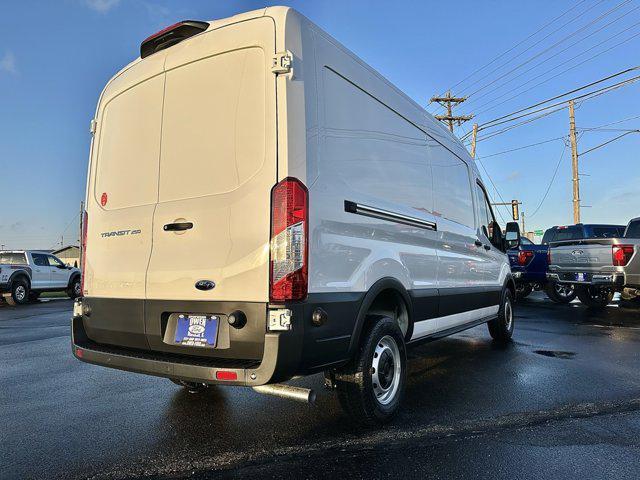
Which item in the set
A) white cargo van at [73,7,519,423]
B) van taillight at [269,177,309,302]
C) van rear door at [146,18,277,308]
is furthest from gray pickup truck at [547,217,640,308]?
van rear door at [146,18,277,308]

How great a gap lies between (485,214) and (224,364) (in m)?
4.71

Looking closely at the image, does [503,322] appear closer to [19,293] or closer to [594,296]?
[594,296]

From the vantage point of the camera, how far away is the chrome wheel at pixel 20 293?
16.5m

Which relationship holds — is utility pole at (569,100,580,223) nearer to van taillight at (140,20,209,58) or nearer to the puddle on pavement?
the puddle on pavement

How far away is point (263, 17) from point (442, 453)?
295cm

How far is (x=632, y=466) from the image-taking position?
2861mm

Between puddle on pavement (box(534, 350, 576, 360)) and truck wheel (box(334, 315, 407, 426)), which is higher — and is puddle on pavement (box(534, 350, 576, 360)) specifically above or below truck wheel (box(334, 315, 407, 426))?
below

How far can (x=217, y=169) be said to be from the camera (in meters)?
3.10

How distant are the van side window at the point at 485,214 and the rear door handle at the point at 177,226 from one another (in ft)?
13.7

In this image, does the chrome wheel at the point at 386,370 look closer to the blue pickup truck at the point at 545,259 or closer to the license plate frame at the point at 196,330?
the license plate frame at the point at 196,330

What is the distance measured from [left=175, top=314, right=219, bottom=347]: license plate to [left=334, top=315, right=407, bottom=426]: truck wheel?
0.94 meters

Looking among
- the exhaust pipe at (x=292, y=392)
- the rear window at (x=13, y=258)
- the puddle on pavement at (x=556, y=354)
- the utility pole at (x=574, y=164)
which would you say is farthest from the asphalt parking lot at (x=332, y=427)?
the utility pole at (x=574, y=164)

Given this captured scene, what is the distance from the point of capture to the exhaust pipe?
9.51 feet

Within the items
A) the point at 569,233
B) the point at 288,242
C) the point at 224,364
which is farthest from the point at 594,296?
the point at 224,364
